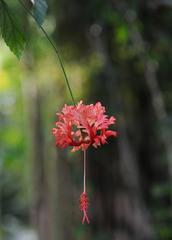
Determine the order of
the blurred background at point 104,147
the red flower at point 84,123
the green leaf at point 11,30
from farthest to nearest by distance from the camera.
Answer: the blurred background at point 104,147 → the green leaf at point 11,30 → the red flower at point 84,123

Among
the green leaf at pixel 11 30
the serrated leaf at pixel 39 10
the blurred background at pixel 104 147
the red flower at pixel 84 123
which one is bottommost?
the red flower at pixel 84 123

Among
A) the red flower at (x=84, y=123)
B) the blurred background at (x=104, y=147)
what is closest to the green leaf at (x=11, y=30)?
the red flower at (x=84, y=123)

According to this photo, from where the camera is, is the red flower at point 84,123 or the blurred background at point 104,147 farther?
the blurred background at point 104,147

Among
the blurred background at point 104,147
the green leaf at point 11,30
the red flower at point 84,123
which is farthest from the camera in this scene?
the blurred background at point 104,147

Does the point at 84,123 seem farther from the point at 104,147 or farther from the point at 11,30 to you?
the point at 104,147

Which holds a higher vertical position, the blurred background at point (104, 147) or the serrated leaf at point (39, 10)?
the blurred background at point (104, 147)

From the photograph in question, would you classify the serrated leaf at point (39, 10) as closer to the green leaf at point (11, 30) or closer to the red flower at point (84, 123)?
the green leaf at point (11, 30)

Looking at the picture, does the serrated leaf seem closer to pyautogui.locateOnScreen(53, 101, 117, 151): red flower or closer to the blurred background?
pyautogui.locateOnScreen(53, 101, 117, 151): red flower

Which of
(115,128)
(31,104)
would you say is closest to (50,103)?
(31,104)

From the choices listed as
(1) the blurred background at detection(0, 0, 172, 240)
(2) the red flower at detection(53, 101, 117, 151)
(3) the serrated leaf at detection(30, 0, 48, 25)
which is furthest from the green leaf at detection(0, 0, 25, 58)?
(1) the blurred background at detection(0, 0, 172, 240)
